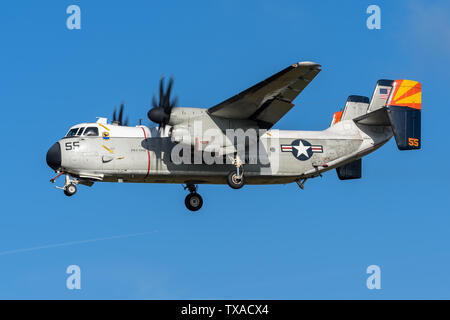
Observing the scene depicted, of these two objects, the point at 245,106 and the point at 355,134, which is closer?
the point at 245,106

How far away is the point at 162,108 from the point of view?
27.6 metres

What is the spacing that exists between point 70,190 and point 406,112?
13693 mm

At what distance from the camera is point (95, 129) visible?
28141 millimetres

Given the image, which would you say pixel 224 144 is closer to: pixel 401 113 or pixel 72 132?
pixel 72 132

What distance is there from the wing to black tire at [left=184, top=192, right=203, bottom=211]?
3996mm

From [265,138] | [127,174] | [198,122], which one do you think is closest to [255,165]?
[265,138]

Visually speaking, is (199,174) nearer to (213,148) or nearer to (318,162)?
(213,148)

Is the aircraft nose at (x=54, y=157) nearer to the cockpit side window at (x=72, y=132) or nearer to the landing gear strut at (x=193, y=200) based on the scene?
the cockpit side window at (x=72, y=132)

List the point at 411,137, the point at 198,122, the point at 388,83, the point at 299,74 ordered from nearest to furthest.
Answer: the point at 299,74
the point at 198,122
the point at 411,137
the point at 388,83

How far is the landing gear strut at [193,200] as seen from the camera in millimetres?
30438

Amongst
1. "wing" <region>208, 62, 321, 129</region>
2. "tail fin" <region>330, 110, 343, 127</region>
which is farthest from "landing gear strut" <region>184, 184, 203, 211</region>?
"tail fin" <region>330, 110, 343, 127</region>

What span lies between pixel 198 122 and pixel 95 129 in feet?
12.6

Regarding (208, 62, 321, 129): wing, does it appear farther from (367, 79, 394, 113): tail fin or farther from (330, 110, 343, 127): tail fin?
(367, 79, 394, 113): tail fin

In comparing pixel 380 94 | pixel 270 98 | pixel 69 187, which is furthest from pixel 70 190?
pixel 380 94
